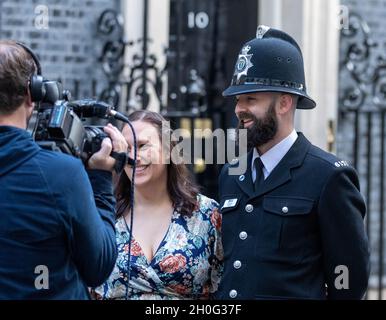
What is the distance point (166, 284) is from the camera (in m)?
3.71

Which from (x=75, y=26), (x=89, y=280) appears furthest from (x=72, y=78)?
(x=89, y=280)

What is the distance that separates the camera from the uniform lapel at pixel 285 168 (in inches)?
141

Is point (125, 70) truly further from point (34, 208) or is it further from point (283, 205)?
point (34, 208)

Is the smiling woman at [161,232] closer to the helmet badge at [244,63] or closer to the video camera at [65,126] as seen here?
the helmet badge at [244,63]

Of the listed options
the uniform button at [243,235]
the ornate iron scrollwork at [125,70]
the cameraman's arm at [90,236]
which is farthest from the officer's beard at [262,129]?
the ornate iron scrollwork at [125,70]

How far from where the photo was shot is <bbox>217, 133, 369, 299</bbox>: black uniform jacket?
3.45 m

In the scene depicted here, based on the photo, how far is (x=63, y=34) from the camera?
799 centimetres

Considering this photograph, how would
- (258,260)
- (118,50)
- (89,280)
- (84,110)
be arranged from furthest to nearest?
(118,50), (258,260), (84,110), (89,280)

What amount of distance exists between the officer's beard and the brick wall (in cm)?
435

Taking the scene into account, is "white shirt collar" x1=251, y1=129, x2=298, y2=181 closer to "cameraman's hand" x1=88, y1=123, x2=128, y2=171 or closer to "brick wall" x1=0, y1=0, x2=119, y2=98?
"cameraman's hand" x1=88, y1=123, x2=128, y2=171

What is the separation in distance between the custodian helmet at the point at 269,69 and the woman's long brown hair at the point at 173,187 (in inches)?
17.1

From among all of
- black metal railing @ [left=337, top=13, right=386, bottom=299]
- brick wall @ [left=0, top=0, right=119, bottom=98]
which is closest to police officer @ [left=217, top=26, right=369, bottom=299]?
brick wall @ [left=0, top=0, right=119, bottom=98]
